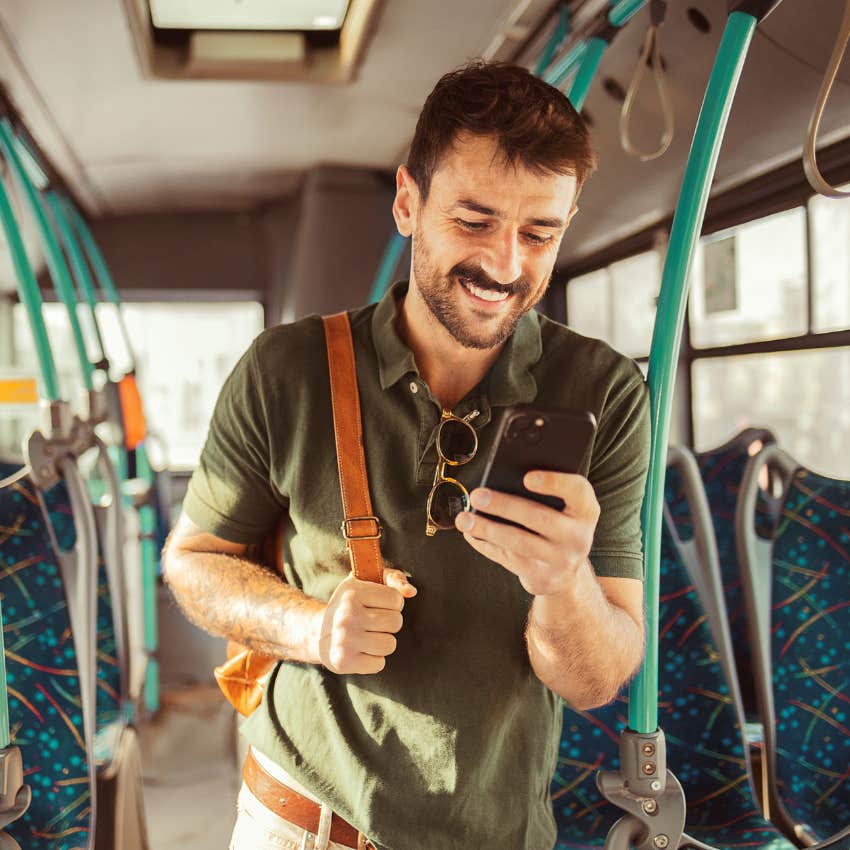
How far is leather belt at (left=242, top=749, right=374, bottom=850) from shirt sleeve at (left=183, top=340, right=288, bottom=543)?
326 mm

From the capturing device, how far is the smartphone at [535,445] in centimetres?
80

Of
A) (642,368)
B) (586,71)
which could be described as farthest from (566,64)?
(642,368)

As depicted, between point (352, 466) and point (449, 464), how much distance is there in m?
0.12

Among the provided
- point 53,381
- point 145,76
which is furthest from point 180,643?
point 145,76

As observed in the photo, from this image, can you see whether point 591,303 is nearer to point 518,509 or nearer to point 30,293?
point 30,293

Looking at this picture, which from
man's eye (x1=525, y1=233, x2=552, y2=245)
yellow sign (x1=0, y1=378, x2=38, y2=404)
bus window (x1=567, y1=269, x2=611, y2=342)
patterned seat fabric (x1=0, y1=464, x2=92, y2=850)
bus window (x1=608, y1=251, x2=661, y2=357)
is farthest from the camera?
yellow sign (x1=0, y1=378, x2=38, y2=404)

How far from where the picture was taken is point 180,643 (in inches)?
184

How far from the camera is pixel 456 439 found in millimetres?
1079

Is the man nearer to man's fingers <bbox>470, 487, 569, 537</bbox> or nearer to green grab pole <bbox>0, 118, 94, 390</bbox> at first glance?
man's fingers <bbox>470, 487, 569, 537</bbox>

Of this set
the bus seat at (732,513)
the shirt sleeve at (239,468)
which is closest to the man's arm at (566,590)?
the shirt sleeve at (239,468)

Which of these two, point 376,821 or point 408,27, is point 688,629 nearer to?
point 376,821

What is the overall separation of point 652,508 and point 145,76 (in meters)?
2.80

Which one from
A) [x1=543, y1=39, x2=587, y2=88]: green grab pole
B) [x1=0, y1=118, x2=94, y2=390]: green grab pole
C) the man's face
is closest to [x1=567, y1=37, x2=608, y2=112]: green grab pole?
[x1=543, y1=39, x2=587, y2=88]: green grab pole

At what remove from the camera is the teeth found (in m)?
1.03
